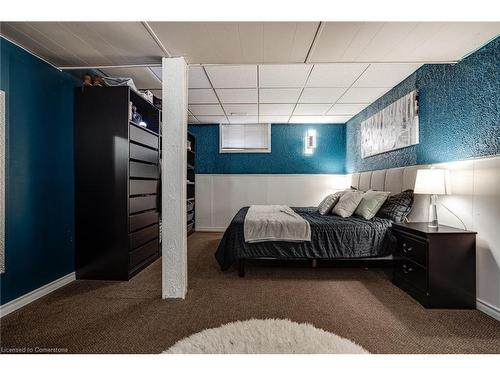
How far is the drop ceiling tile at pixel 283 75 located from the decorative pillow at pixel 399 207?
1891 mm

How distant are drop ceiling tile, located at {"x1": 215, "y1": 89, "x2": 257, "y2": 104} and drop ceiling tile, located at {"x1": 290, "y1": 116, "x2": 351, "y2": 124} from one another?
144cm

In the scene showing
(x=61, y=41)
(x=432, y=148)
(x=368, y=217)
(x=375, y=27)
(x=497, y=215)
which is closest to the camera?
(x=375, y=27)

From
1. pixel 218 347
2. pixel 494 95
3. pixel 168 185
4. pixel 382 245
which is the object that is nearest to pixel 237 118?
pixel 168 185

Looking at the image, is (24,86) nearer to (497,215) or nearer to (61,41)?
(61,41)

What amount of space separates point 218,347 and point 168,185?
138 centimetres

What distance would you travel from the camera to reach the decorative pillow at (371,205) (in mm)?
3049

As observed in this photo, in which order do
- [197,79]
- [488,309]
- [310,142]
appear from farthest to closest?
[310,142] < [197,79] < [488,309]

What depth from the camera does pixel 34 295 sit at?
7.56 feet

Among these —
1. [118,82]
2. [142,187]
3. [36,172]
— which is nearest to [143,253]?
[142,187]

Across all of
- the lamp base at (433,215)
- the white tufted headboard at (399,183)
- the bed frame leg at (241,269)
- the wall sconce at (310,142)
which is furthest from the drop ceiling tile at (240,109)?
the lamp base at (433,215)

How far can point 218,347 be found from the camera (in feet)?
5.17

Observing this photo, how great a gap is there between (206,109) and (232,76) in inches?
62.7

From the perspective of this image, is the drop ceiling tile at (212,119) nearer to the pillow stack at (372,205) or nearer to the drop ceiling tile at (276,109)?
the drop ceiling tile at (276,109)

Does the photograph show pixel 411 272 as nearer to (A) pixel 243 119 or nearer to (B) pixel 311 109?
(B) pixel 311 109
